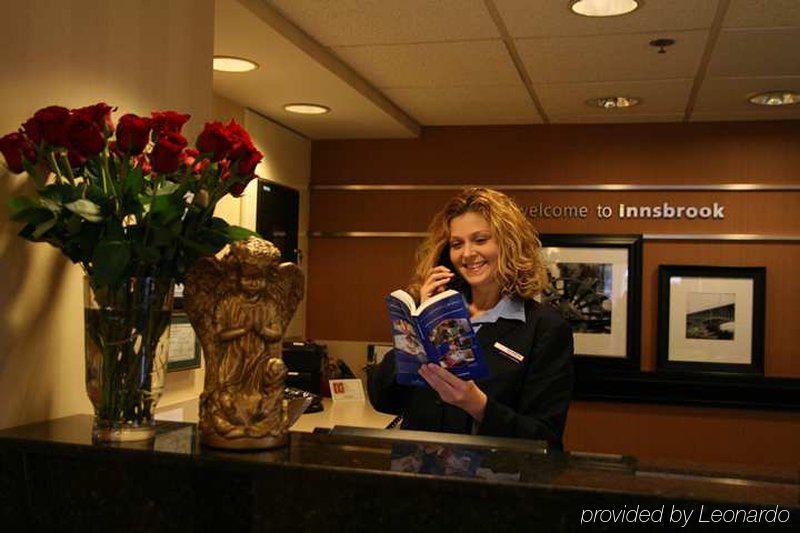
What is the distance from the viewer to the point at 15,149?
164 cm

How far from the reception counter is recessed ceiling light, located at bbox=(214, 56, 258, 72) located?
2152 millimetres

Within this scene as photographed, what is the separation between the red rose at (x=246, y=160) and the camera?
5.61 feet

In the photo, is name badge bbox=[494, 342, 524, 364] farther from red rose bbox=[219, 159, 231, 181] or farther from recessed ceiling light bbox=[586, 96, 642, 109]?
recessed ceiling light bbox=[586, 96, 642, 109]

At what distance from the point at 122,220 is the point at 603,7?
206 centimetres

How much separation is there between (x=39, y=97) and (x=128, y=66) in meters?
0.33

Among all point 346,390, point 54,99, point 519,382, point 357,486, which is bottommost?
point 346,390

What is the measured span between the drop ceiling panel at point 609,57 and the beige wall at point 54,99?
5.90 feet

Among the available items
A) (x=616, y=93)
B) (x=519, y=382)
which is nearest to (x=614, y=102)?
(x=616, y=93)

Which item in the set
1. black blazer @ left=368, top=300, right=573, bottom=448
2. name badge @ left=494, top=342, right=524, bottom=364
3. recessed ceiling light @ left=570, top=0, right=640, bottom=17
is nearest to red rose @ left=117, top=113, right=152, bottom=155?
black blazer @ left=368, top=300, right=573, bottom=448

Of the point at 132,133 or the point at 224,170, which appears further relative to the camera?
the point at 224,170

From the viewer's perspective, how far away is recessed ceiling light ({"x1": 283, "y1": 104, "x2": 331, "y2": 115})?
4508 millimetres

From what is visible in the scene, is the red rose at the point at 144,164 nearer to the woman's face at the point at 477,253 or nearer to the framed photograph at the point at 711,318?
the woman's face at the point at 477,253

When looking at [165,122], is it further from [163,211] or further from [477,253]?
[477,253]

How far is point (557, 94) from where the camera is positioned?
4406 mm
